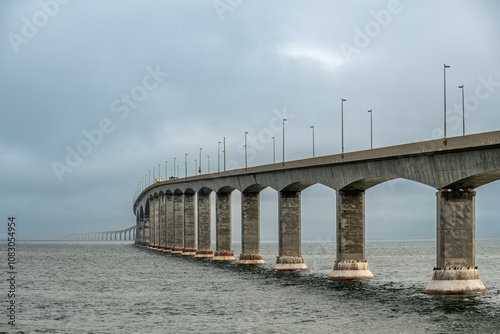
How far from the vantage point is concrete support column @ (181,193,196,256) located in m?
109

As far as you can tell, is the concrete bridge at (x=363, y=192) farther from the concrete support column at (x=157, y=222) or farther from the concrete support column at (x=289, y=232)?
the concrete support column at (x=157, y=222)

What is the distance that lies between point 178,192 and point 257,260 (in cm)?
3947

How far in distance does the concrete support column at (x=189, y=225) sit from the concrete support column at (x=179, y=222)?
5.52m

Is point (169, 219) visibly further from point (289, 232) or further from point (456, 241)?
point (456, 241)

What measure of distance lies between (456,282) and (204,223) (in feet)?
190

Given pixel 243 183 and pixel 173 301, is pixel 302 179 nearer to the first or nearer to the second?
pixel 243 183

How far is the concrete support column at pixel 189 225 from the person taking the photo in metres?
109

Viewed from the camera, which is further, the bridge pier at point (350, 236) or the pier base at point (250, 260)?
the pier base at point (250, 260)

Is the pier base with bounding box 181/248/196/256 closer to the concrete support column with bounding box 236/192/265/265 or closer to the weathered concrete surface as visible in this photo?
the weathered concrete surface

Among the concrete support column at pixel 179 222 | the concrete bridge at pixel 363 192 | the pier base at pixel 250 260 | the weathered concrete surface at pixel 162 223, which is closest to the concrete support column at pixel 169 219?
the weathered concrete surface at pixel 162 223

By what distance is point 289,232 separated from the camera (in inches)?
2648

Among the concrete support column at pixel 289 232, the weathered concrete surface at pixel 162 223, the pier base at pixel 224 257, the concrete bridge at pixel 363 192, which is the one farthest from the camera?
the weathered concrete surface at pixel 162 223

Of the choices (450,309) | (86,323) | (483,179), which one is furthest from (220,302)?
(483,179)

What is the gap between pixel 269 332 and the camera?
3244cm
